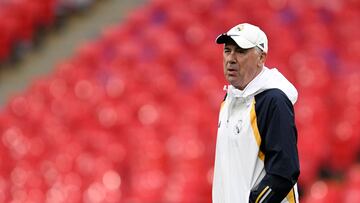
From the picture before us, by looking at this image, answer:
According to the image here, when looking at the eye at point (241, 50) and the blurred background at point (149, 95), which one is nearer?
the eye at point (241, 50)

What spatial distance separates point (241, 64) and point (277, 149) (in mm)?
305

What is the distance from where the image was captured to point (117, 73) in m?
9.71

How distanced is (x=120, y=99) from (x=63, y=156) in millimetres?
1211

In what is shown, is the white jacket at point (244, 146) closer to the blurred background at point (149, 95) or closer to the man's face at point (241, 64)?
the man's face at point (241, 64)

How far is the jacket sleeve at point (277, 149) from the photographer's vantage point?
118 inches

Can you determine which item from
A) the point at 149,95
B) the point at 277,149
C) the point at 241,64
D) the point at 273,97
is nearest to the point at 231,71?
the point at 241,64

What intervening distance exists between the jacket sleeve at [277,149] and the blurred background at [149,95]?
9.04ft

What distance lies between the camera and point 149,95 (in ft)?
28.7

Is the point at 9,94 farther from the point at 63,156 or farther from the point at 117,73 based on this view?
the point at 63,156

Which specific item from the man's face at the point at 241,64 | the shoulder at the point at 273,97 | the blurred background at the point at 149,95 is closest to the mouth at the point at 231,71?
the man's face at the point at 241,64

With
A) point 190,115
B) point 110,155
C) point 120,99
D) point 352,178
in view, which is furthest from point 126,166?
point 352,178

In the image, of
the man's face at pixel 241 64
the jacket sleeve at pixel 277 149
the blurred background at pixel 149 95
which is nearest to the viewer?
the jacket sleeve at pixel 277 149

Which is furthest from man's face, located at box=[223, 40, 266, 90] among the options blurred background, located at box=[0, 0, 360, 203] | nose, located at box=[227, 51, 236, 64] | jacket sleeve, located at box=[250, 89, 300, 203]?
blurred background, located at box=[0, 0, 360, 203]

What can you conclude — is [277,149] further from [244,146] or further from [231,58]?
[231,58]
